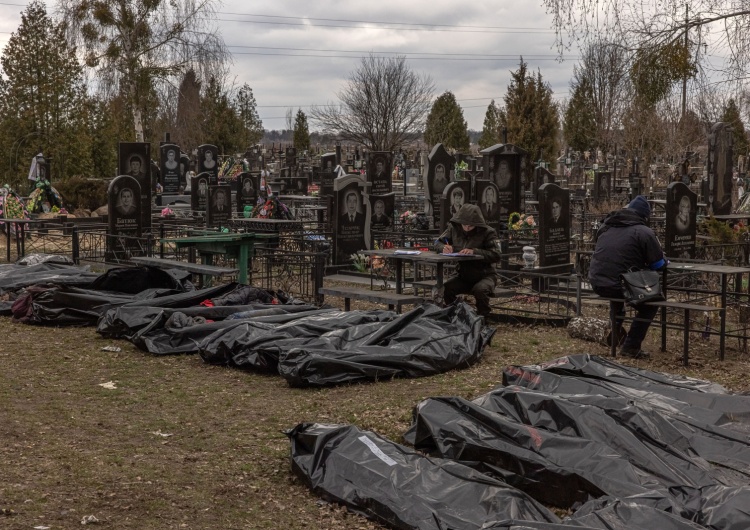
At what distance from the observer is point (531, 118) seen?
40250 mm

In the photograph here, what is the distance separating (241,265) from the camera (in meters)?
14.2

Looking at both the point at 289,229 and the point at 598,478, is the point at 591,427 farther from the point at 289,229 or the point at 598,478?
the point at 289,229

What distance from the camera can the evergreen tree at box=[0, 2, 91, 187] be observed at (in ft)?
105

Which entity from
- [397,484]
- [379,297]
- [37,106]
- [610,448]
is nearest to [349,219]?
[379,297]

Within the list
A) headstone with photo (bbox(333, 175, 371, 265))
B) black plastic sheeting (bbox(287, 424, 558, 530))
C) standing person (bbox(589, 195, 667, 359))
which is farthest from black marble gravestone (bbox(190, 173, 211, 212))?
black plastic sheeting (bbox(287, 424, 558, 530))

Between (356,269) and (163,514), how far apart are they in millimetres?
11410

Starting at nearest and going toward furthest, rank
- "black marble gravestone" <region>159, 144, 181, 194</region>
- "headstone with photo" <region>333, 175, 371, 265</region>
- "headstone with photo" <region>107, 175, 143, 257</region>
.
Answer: "headstone with photo" <region>333, 175, 371, 265</region> < "headstone with photo" <region>107, 175, 143, 257</region> < "black marble gravestone" <region>159, 144, 181, 194</region>

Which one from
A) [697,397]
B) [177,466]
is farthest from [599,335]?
[177,466]

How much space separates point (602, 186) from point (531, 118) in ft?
34.3

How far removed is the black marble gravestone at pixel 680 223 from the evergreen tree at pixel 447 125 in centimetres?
4559

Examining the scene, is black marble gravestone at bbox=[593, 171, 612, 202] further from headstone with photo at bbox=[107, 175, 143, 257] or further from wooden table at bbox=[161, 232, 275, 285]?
wooden table at bbox=[161, 232, 275, 285]

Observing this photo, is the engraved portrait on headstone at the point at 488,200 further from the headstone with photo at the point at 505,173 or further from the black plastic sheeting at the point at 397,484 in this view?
the black plastic sheeting at the point at 397,484

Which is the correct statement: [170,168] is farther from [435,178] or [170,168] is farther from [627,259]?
[627,259]

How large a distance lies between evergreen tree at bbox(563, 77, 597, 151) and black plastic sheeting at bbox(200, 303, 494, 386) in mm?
39987
